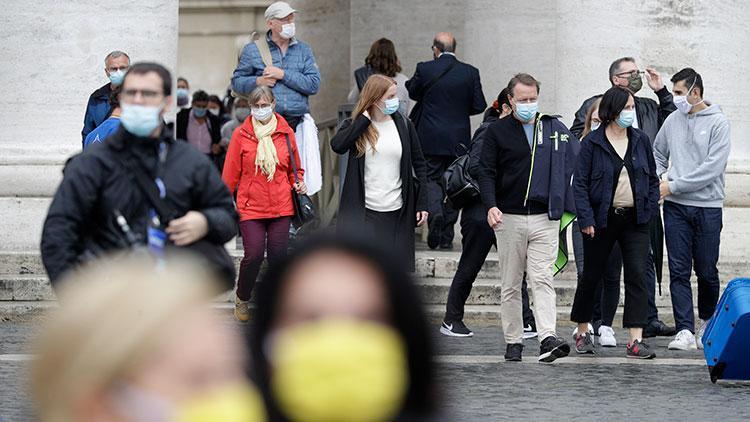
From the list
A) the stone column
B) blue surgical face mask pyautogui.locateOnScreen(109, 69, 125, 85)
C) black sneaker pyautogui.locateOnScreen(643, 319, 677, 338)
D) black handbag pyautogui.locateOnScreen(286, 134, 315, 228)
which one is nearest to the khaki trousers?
black sneaker pyautogui.locateOnScreen(643, 319, 677, 338)

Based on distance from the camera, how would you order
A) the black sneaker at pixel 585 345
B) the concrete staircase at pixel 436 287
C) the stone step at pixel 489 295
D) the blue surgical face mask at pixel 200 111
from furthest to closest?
the blue surgical face mask at pixel 200 111 → the stone step at pixel 489 295 → the concrete staircase at pixel 436 287 → the black sneaker at pixel 585 345

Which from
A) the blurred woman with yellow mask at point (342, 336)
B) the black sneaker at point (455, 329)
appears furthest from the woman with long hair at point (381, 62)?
the blurred woman with yellow mask at point (342, 336)

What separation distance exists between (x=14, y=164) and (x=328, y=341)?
10281 millimetres

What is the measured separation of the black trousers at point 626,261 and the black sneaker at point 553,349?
504 millimetres

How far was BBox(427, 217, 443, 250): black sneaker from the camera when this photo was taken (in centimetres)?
1317

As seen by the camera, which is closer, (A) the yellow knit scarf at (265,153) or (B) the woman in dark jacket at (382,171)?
(B) the woman in dark jacket at (382,171)

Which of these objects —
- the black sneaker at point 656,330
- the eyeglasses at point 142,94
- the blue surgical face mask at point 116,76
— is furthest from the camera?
the black sneaker at point 656,330

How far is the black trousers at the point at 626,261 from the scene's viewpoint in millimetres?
9805

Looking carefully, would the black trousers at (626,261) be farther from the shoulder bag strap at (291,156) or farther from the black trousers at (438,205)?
the black trousers at (438,205)

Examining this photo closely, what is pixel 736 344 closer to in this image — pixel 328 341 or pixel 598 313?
pixel 598 313

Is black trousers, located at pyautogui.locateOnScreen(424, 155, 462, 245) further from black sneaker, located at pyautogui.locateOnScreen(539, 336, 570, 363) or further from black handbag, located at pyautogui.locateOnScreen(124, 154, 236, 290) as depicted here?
black handbag, located at pyautogui.locateOnScreen(124, 154, 236, 290)

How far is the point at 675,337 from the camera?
10.5m

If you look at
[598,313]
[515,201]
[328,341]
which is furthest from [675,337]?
[328,341]

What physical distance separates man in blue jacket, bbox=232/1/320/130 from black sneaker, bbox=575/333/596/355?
9.22 feet
